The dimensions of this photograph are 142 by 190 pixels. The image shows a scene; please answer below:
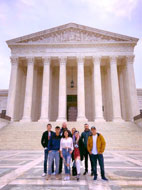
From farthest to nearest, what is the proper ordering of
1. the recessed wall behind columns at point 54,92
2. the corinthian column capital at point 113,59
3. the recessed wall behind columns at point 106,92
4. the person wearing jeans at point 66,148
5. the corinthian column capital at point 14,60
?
1. the recessed wall behind columns at point 54,92
2. the recessed wall behind columns at point 106,92
3. the corinthian column capital at point 14,60
4. the corinthian column capital at point 113,59
5. the person wearing jeans at point 66,148

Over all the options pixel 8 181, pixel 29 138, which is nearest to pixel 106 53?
pixel 29 138

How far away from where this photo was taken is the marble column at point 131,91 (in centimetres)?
2208

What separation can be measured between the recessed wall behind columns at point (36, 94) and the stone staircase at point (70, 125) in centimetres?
596

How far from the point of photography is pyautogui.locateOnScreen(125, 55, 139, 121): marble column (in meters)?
22.1

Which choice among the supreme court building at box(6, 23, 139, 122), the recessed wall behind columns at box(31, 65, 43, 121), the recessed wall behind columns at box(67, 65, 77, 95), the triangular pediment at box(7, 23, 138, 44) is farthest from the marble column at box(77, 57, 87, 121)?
the recessed wall behind columns at box(31, 65, 43, 121)

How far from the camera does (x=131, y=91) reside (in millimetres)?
22609

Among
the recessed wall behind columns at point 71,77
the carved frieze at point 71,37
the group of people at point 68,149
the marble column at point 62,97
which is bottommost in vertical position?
the group of people at point 68,149

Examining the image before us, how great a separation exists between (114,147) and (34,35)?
21.1 m

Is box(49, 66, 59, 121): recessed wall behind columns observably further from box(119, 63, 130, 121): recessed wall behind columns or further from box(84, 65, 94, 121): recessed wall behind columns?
box(119, 63, 130, 121): recessed wall behind columns

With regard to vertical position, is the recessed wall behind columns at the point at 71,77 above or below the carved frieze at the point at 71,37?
below

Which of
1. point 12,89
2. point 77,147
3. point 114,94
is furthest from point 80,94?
point 77,147

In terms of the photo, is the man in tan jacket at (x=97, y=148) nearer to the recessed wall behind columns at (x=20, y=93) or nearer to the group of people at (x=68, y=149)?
the group of people at (x=68, y=149)

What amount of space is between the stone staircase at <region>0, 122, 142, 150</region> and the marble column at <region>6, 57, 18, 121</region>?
A: 2.71 m

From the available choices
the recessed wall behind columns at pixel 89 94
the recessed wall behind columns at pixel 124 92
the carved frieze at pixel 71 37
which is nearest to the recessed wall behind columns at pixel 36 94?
the carved frieze at pixel 71 37
